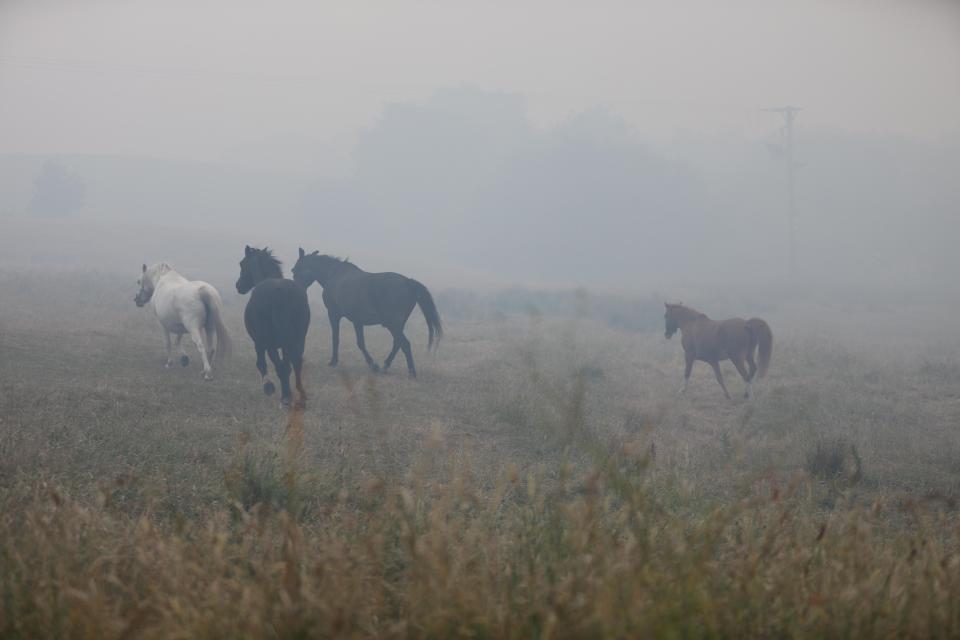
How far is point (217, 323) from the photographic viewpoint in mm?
10273

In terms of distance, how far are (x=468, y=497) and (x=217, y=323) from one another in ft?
25.1

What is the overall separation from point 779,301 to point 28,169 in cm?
10647

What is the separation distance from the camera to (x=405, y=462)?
654 centimetres

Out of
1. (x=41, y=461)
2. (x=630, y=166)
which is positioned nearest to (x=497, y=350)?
(x=41, y=461)

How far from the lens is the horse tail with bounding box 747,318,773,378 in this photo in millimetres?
12031

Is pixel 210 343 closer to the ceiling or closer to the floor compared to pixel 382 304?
closer to the floor

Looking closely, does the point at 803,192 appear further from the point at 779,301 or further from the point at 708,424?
the point at 708,424

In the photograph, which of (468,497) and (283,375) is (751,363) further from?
(468,497)

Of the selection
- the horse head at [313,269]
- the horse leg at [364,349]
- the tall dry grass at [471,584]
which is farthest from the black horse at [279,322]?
the tall dry grass at [471,584]

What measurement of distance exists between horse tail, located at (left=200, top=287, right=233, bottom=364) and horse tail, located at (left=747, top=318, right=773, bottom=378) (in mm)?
8161

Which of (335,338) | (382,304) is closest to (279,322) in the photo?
(335,338)

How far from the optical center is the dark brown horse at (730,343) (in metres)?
12.1

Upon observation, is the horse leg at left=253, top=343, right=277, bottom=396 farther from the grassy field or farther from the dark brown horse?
the dark brown horse

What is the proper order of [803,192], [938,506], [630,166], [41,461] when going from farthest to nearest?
[803,192], [630,166], [938,506], [41,461]
